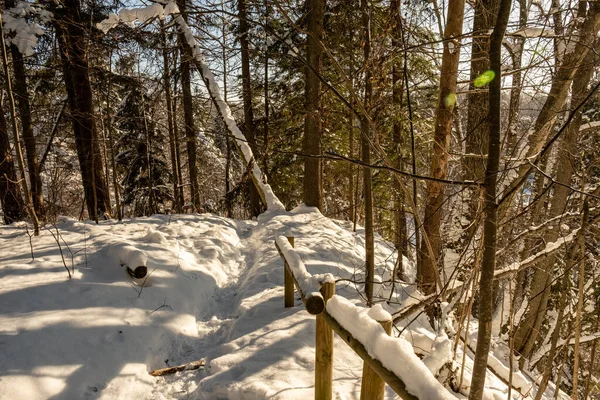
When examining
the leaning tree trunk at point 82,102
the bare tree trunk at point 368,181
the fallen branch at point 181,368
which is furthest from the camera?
the leaning tree trunk at point 82,102

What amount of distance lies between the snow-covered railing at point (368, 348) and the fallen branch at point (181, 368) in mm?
1707

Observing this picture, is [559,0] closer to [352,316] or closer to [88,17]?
[352,316]

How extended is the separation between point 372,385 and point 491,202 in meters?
1.33

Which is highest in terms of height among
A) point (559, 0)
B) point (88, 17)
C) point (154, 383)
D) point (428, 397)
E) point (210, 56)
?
point (88, 17)

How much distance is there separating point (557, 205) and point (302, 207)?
249 inches

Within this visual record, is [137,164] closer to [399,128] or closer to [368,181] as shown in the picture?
[399,128]

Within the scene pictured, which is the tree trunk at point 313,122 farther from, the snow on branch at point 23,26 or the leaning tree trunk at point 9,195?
the leaning tree trunk at point 9,195

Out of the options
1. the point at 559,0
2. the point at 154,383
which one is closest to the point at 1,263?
the point at 154,383

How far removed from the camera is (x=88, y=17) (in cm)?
1000

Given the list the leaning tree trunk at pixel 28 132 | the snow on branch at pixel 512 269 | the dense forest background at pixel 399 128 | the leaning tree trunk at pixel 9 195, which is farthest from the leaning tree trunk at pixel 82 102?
the snow on branch at pixel 512 269

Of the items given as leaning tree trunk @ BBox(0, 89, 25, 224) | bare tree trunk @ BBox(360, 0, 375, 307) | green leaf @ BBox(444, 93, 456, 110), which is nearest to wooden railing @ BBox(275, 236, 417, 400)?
bare tree trunk @ BBox(360, 0, 375, 307)

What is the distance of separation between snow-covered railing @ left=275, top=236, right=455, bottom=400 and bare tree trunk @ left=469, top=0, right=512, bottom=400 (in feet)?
0.96

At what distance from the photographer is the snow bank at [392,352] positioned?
1604mm

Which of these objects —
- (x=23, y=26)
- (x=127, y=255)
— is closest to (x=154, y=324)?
(x=127, y=255)
